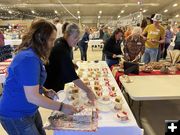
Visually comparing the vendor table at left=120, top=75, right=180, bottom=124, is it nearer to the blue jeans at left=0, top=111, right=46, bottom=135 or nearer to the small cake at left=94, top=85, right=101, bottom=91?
the small cake at left=94, top=85, right=101, bottom=91

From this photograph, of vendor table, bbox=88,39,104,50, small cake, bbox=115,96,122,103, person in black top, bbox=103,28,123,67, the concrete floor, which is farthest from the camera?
vendor table, bbox=88,39,104,50

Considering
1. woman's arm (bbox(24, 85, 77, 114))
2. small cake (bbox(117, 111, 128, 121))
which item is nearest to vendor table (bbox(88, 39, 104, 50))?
small cake (bbox(117, 111, 128, 121))

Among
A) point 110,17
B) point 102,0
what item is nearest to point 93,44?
point 102,0

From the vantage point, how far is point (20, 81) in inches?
52.2

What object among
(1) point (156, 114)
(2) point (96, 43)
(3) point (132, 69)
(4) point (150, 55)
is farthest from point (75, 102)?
(2) point (96, 43)

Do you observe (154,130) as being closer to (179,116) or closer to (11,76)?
(179,116)

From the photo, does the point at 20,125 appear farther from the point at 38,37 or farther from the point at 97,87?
the point at 97,87

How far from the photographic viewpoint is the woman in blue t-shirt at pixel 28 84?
1.30 m

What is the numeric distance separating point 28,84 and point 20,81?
0.07m

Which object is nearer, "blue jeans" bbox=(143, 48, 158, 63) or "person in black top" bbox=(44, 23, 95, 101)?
"person in black top" bbox=(44, 23, 95, 101)

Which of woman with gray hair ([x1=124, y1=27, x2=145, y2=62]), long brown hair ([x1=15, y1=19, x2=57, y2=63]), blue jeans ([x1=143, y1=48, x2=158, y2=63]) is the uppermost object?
long brown hair ([x1=15, y1=19, x2=57, y2=63])

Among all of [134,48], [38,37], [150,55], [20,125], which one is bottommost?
[150,55]

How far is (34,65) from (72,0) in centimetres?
1604

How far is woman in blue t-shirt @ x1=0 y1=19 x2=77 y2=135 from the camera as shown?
1.30 metres
